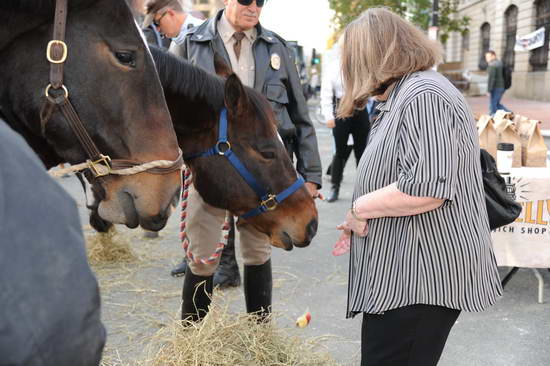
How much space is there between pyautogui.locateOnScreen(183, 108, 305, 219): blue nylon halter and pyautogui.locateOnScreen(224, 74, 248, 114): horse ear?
0.05 m

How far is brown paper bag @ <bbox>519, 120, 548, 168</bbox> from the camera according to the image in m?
4.12

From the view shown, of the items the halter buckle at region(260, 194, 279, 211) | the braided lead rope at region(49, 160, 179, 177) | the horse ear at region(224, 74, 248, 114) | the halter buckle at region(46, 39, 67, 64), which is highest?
the halter buckle at region(46, 39, 67, 64)

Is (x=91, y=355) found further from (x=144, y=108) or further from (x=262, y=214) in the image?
(x=262, y=214)

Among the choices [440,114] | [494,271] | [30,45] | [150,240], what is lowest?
[150,240]

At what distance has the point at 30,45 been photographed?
4.81 ft

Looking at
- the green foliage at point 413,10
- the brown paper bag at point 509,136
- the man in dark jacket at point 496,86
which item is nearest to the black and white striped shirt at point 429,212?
the brown paper bag at point 509,136

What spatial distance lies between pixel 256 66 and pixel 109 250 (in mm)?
2712

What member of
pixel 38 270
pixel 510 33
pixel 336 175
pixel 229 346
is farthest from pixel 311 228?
pixel 510 33

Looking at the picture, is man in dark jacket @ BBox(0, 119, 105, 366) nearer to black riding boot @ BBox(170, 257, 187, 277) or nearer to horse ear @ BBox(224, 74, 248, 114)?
horse ear @ BBox(224, 74, 248, 114)

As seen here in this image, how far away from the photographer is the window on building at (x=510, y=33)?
2747 centimetres

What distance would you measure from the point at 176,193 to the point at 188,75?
833 mm

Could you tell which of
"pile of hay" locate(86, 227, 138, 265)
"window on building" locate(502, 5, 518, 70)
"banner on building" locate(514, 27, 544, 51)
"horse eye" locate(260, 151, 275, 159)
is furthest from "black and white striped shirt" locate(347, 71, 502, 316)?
"window on building" locate(502, 5, 518, 70)

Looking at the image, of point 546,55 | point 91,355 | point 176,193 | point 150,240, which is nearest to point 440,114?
point 176,193

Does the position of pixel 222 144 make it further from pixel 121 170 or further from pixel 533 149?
pixel 533 149
